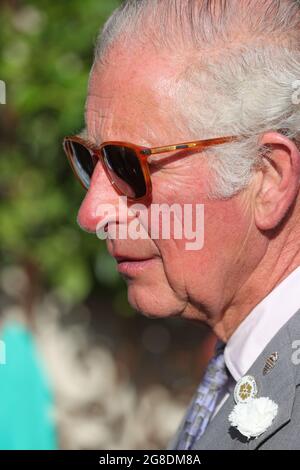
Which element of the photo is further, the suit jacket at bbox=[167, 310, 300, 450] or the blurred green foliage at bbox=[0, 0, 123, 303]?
the blurred green foliage at bbox=[0, 0, 123, 303]

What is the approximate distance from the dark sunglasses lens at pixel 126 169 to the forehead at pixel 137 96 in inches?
1.3

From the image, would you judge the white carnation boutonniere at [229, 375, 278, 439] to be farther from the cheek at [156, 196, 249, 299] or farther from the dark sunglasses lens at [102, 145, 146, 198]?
the dark sunglasses lens at [102, 145, 146, 198]

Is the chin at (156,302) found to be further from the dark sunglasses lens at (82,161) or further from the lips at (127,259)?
the dark sunglasses lens at (82,161)

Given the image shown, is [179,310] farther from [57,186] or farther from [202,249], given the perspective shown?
[57,186]

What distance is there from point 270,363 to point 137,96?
73 centimetres

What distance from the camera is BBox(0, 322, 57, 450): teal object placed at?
10.2ft

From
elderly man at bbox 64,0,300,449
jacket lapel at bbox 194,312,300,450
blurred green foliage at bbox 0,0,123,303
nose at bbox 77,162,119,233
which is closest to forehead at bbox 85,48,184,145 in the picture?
elderly man at bbox 64,0,300,449

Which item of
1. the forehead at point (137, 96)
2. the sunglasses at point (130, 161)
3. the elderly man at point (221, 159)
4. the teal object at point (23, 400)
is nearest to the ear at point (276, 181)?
the elderly man at point (221, 159)

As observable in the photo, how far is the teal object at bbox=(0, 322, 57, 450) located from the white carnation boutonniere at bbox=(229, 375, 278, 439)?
151cm

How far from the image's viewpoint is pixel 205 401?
2.10 meters

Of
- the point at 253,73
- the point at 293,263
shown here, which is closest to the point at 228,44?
the point at 253,73

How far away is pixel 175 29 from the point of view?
181 centimetres

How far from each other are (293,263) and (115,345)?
2.81m

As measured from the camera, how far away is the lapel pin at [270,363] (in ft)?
5.64
